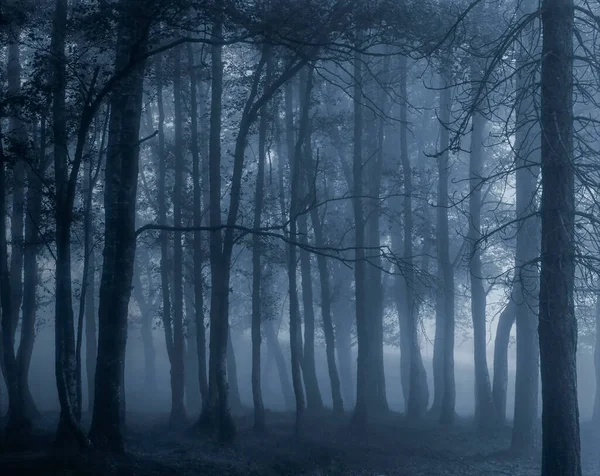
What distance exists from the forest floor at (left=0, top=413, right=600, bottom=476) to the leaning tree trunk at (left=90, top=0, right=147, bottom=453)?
36.3 inches

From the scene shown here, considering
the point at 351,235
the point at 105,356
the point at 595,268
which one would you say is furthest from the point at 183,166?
the point at 595,268

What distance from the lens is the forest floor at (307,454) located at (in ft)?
36.2

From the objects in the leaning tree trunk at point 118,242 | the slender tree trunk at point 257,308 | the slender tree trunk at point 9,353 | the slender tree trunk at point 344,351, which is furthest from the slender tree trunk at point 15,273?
the slender tree trunk at point 344,351

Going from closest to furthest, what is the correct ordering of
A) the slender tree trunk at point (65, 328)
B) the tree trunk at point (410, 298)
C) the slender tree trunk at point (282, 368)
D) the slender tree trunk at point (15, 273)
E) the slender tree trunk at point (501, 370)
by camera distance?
the slender tree trunk at point (65, 328), the slender tree trunk at point (15, 273), the slender tree trunk at point (501, 370), the tree trunk at point (410, 298), the slender tree trunk at point (282, 368)

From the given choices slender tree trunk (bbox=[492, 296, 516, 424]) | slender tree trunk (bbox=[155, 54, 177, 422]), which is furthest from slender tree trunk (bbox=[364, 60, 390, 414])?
slender tree trunk (bbox=[155, 54, 177, 422])

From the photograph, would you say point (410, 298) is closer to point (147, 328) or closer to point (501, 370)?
point (501, 370)

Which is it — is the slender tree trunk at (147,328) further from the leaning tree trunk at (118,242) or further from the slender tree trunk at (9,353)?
the leaning tree trunk at (118,242)

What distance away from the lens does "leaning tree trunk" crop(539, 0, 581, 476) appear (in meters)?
9.13

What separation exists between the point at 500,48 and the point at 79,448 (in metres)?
9.33

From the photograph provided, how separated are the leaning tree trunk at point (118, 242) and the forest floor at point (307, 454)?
92cm

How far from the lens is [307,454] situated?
52.0ft

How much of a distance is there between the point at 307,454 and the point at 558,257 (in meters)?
9.00

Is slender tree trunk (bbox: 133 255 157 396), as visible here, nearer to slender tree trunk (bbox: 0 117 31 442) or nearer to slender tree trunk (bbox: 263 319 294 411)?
slender tree trunk (bbox: 263 319 294 411)

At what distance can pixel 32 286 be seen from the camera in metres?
18.6
